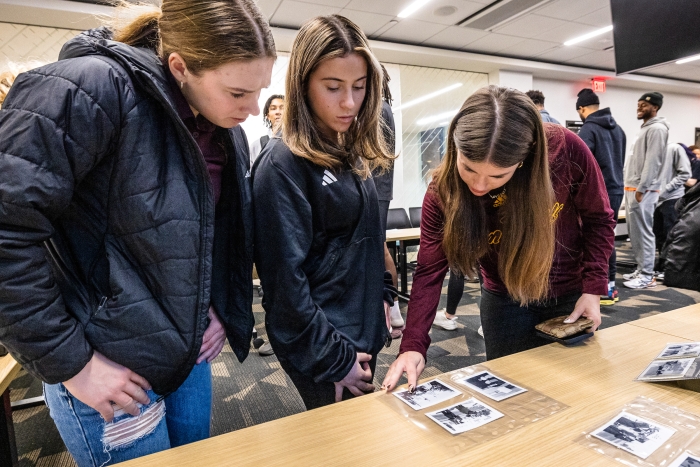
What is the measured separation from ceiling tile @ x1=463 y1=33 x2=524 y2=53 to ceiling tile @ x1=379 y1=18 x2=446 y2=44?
702 millimetres

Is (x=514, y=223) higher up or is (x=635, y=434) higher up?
(x=514, y=223)

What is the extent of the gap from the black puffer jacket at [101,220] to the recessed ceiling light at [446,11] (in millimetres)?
3992

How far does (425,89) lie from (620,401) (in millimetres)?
5584

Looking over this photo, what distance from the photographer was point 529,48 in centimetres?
536

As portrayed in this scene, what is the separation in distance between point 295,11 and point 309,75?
3.50m

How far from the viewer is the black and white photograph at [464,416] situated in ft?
2.46

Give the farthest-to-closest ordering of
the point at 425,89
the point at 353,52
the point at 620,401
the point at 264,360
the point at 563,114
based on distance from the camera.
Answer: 1. the point at 563,114
2. the point at 425,89
3. the point at 264,360
4. the point at 353,52
5. the point at 620,401

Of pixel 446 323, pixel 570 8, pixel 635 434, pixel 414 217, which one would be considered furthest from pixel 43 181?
pixel 570 8

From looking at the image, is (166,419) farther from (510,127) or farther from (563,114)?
(563,114)

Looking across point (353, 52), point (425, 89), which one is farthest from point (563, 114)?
point (353, 52)

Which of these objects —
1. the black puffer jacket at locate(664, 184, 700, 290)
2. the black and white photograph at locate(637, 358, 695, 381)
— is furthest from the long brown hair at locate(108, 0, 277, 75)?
the black puffer jacket at locate(664, 184, 700, 290)

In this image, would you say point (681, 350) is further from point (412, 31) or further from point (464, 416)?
point (412, 31)

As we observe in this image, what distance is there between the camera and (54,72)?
0.58 meters

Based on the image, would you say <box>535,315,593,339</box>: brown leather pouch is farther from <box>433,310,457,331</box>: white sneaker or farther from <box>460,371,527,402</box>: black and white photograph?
<box>433,310,457,331</box>: white sneaker
